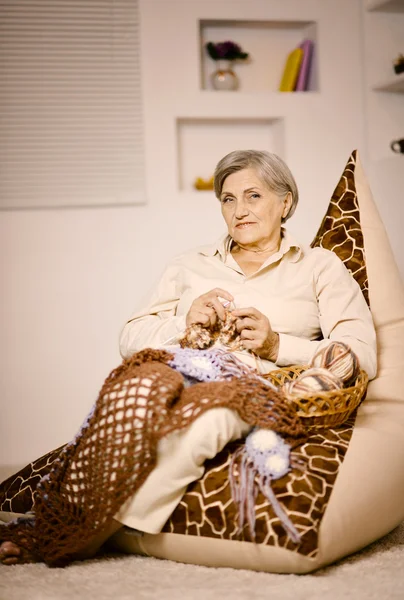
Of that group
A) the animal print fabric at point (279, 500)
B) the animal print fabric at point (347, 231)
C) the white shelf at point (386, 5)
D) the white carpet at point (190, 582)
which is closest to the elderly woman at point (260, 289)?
the animal print fabric at point (347, 231)

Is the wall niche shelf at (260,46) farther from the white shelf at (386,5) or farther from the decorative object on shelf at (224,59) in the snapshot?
the white shelf at (386,5)

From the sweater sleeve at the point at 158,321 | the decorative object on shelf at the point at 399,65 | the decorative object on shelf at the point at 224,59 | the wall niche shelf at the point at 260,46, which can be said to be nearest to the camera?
the sweater sleeve at the point at 158,321

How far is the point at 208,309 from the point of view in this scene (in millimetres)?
2010

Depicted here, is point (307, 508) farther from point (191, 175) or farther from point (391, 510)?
point (191, 175)

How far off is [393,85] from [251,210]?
5.48ft

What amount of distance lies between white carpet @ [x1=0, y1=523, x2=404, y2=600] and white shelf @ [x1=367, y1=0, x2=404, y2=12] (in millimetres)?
2771

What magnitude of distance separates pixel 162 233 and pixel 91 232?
1.11 ft

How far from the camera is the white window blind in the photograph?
11.0ft

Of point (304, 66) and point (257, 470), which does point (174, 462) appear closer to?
point (257, 470)

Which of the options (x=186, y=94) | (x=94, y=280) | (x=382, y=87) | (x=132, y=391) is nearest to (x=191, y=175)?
(x=186, y=94)

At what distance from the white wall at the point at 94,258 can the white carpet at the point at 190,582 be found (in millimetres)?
1770

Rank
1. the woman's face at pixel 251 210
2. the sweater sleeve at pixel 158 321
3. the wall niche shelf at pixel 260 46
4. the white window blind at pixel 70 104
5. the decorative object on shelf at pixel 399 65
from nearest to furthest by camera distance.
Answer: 1. the sweater sleeve at pixel 158 321
2. the woman's face at pixel 251 210
3. the white window blind at pixel 70 104
4. the decorative object on shelf at pixel 399 65
5. the wall niche shelf at pixel 260 46

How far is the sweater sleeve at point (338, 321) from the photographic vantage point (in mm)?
2040

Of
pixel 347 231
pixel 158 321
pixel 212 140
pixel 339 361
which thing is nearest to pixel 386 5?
pixel 212 140
